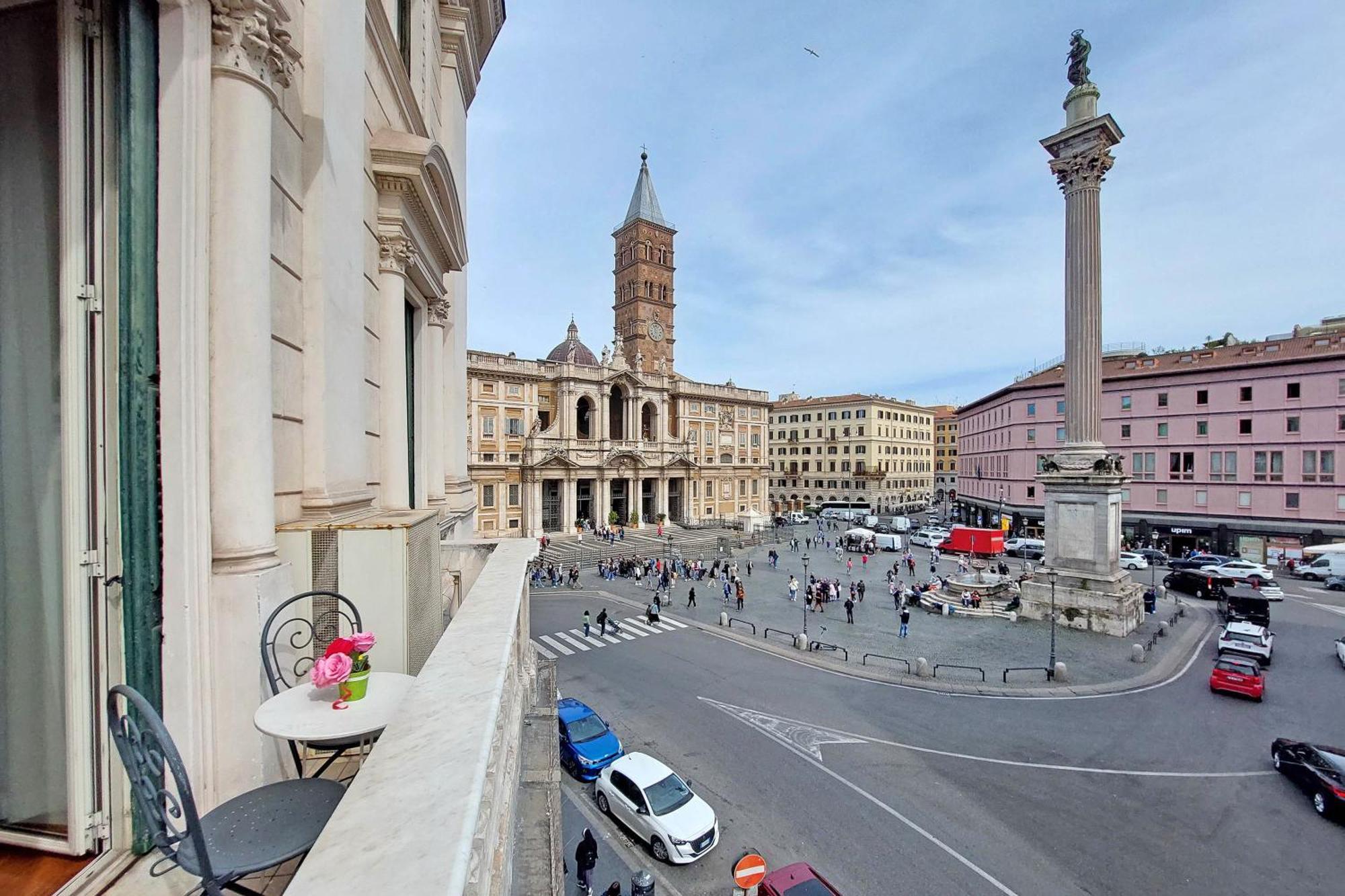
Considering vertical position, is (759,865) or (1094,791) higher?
(759,865)

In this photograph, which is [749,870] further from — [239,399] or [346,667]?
[239,399]

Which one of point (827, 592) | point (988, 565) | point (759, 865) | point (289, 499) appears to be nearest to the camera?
point (289, 499)

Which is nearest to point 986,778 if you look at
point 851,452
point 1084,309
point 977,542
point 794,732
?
point 794,732

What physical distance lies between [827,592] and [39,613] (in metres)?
28.7

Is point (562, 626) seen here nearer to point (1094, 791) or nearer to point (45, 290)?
point (1094, 791)

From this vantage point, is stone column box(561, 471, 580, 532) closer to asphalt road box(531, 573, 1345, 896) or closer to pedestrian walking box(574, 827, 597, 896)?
asphalt road box(531, 573, 1345, 896)

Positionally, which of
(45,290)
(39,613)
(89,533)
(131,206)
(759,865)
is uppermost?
(131,206)

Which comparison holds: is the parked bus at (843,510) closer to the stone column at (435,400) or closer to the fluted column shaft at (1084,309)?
the fluted column shaft at (1084,309)

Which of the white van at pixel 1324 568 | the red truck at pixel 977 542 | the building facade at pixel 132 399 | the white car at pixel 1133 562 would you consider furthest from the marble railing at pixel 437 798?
the white van at pixel 1324 568

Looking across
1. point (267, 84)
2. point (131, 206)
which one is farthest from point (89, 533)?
point (267, 84)

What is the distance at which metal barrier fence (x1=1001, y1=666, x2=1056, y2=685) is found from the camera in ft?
56.2

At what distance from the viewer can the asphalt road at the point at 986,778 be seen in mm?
9117

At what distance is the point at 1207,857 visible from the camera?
9398 millimetres

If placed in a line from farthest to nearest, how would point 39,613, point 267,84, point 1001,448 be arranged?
point 1001,448, point 267,84, point 39,613
